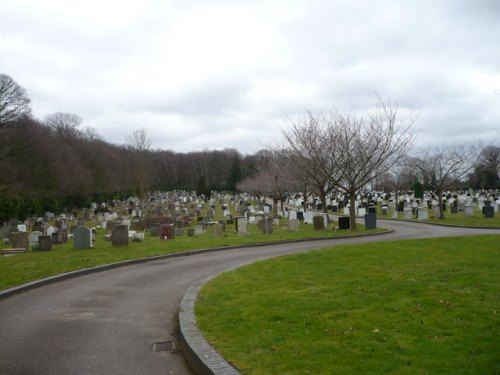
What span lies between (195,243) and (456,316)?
1454cm

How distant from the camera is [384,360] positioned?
5297 millimetres

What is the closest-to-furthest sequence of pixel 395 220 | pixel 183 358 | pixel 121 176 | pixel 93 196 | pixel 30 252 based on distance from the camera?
pixel 183 358 < pixel 30 252 < pixel 395 220 < pixel 93 196 < pixel 121 176

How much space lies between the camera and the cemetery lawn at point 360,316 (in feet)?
17.5

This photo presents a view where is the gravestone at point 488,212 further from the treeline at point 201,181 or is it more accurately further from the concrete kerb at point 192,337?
the concrete kerb at point 192,337

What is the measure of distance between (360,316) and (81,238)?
15.1 meters

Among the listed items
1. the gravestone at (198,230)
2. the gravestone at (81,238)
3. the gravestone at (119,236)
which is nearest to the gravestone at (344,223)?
the gravestone at (198,230)

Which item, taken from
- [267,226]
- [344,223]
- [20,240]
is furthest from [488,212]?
[20,240]

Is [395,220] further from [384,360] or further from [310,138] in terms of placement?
[384,360]

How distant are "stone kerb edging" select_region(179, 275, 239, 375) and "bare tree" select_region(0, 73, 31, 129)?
1613 inches

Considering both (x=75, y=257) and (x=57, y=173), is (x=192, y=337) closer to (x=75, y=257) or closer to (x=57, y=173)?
(x=75, y=257)

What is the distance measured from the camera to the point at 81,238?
19703 mm

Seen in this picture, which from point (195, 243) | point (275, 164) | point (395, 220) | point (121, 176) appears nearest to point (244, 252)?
point (195, 243)

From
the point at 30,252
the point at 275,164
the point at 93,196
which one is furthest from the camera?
the point at 93,196

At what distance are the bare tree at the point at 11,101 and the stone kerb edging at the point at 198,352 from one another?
134 ft
